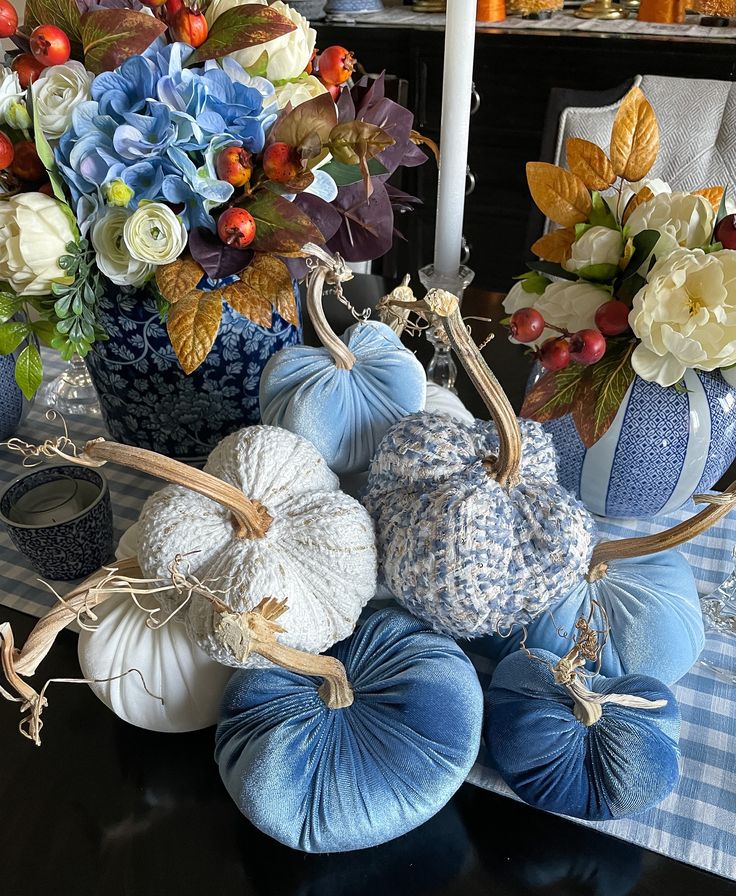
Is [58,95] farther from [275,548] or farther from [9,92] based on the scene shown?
[275,548]

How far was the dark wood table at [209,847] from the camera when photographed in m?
0.35

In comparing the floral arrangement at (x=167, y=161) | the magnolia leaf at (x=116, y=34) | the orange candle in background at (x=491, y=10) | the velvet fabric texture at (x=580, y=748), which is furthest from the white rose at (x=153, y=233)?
the orange candle in background at (x=491, y=10)

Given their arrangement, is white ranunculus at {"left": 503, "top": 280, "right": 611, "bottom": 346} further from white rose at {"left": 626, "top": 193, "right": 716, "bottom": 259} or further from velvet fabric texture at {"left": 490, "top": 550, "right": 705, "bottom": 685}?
velvet fabric texture at {"left": 490, "top": 550, "right": 705, "bottom": 685}

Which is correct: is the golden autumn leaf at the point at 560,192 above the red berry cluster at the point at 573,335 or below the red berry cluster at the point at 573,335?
above

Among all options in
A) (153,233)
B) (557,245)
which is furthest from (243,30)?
(557,245)

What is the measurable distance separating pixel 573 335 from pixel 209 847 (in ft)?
1.14

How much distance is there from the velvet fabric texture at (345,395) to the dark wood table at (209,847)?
0.19 metres

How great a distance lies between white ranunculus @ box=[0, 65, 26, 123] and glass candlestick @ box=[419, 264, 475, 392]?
30 centimetres

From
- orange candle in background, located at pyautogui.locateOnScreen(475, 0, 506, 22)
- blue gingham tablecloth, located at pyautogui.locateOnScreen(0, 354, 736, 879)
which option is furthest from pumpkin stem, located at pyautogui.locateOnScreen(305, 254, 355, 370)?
orange candle in background, located at pyautogui.locateOnScreen(475, 0, 506, 22)

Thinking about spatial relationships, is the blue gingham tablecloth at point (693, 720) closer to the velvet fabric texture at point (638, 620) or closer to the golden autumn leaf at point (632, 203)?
the velvet fabric texture at point (638, 620)

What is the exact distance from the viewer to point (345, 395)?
44 cm

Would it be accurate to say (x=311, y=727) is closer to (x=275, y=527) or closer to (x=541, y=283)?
(x=275, y=527)

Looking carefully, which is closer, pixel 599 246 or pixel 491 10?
pixel 599 246

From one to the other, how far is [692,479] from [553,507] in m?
0.19
